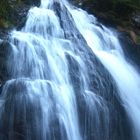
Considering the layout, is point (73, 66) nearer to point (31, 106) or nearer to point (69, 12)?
point (31, 106)

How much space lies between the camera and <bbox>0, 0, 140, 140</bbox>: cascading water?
10.3 metres

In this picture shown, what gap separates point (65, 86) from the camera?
11.5 metres

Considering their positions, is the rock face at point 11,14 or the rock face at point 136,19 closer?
the rock face at point 11,14

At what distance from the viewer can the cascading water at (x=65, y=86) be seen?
10.3 metres

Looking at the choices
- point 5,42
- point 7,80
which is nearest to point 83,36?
point 5,42

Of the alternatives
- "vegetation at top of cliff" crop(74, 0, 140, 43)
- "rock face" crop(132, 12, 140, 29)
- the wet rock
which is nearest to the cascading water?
the wet rock

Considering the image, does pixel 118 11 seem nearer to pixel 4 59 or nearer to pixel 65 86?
pixel 65 86

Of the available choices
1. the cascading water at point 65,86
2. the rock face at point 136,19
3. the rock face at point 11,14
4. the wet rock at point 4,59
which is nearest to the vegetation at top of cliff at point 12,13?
the rock face at point 11,14

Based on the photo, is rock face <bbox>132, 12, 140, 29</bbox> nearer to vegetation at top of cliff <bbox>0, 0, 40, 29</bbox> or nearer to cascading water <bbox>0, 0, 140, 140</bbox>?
cascading water <bbox>0, 0, 140, 140</bbox>

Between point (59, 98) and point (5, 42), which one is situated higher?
point (5, 42)

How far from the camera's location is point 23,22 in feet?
46.0

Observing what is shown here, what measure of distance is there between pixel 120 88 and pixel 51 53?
2.32 metres

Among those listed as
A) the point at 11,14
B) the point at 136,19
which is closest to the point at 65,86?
the point at 11,14

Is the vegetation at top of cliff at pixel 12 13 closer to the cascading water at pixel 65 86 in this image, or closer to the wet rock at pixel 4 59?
the cascading water at pixel 65 86
